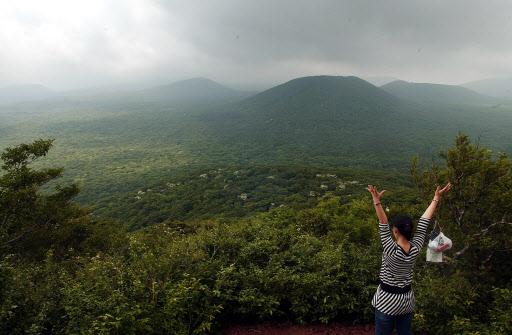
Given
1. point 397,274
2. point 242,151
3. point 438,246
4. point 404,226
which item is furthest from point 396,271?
point 242,151

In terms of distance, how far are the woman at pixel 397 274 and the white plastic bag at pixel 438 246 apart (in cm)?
40

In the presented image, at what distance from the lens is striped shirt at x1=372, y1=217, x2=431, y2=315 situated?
3.69 m

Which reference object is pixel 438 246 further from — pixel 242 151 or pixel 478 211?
pixel 242 151

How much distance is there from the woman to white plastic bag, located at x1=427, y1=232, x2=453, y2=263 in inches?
15.6

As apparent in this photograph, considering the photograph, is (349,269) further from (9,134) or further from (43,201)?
(9,134)

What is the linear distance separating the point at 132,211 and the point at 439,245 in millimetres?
61372

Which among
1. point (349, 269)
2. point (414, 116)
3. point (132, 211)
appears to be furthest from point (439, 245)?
point (414, 116)

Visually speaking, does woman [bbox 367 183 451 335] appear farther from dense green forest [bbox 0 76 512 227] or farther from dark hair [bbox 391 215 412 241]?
dense green forest [bbox 0 76 512 227]

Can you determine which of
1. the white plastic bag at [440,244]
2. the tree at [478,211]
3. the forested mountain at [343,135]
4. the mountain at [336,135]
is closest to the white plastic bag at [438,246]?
the white plastic bag at [440,244]

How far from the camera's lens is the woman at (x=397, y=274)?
3.68m

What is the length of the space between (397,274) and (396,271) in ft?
0.12

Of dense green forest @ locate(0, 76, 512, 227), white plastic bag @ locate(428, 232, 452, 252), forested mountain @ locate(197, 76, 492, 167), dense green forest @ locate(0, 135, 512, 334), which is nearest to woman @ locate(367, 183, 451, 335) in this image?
white plastic bag @ locate(428, 232, 452, 252)

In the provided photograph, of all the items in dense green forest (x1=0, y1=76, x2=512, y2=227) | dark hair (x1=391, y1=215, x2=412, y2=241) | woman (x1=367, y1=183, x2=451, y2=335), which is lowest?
dense green forest (x1=0, y1=76, x2=512, y2=227)

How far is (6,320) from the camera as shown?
15.5ft
